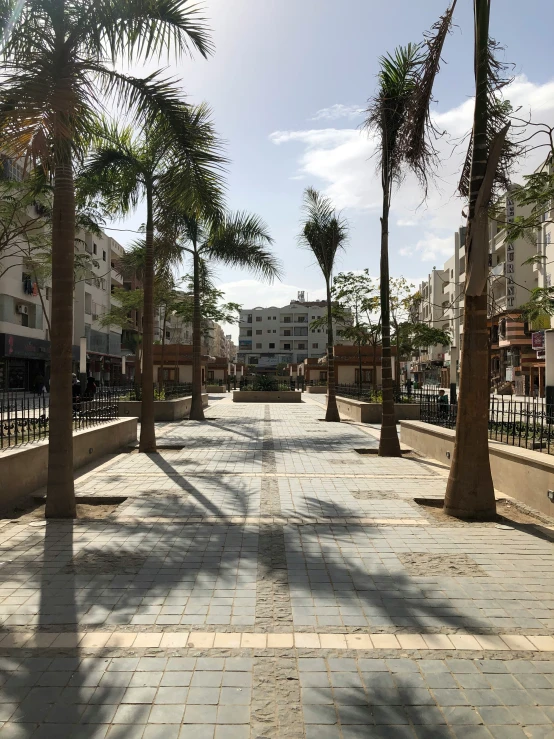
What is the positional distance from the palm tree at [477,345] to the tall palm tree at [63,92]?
11.1ft

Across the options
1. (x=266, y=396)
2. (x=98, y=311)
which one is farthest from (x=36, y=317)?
(x=266, y=396)

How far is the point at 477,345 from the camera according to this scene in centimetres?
701

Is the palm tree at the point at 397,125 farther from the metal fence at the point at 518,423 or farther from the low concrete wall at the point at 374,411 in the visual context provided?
the low concrete wall at the point at 374,411

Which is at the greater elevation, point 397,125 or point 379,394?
point 397,125

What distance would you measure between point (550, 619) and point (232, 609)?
224cm

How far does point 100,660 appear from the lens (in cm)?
358

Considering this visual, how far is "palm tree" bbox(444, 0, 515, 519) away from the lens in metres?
6.95

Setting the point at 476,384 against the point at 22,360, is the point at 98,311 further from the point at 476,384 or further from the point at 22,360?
the point at 476,384

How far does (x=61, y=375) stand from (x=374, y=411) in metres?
16.3

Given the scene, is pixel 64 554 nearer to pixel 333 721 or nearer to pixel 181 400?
pixel 333 721

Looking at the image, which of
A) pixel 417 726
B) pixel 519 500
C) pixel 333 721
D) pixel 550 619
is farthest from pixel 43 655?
pixel 519 500

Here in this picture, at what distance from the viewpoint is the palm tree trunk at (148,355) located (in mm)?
12648

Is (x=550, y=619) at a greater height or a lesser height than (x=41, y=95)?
lesser

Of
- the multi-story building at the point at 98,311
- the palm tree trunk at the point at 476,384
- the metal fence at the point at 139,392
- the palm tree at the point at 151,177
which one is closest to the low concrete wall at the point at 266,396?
the metal fence at the point at 139,392
